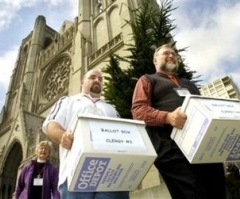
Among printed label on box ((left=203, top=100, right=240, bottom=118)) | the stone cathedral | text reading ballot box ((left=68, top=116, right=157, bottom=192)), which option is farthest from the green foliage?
the stone cathedral

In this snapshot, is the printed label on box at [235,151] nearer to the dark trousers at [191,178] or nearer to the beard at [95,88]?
the dark trousers at [191,178]

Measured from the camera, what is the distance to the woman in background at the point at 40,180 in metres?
3.31

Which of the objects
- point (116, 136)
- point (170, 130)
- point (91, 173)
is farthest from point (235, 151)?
point (91, 173)

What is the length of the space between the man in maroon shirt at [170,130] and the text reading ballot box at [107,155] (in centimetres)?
31

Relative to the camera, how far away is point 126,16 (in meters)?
13.6

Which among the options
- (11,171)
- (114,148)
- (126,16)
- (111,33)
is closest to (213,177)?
(114,148)

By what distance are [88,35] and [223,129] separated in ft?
52.4

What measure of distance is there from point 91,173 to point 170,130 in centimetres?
74

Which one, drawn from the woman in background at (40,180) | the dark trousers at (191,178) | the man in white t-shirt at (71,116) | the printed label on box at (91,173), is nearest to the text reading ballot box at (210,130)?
the dark trousers at (191,178)

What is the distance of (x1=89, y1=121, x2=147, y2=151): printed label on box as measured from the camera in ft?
4.65

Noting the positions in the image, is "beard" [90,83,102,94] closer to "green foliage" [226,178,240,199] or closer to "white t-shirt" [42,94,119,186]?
"white t-shirt" [42,94,119,186]

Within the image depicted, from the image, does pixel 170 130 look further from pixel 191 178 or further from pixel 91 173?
pixel 91 173

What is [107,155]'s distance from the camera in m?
1.38

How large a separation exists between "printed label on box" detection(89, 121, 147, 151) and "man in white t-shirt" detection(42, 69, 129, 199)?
0.20 metres
